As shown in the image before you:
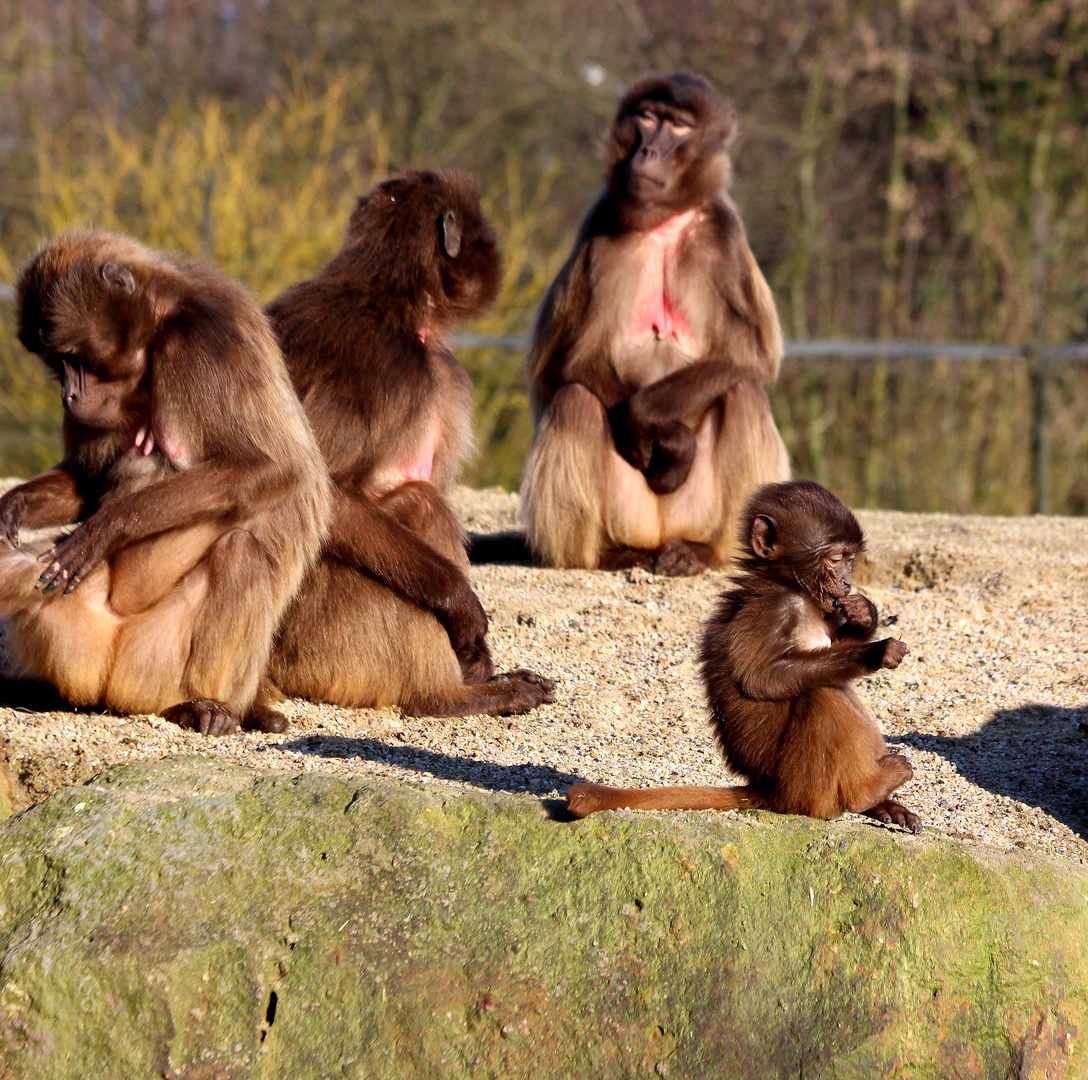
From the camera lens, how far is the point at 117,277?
4.01 meters

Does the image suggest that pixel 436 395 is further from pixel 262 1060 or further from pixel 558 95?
pixel 558 95

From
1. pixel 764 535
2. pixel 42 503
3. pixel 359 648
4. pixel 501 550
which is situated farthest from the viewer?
pixel 501 550

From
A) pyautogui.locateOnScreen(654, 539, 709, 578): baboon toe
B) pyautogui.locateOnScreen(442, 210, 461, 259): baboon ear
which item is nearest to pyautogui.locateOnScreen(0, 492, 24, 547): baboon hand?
pyautogui.locateOnScreen(442, 210, 461, 259): baboon ear

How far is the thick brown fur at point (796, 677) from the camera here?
3395 mm

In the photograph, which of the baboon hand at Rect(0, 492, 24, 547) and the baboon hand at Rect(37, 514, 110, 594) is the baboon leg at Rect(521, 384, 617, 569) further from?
the baboon hand at Rect(37, 514, 110, 594)

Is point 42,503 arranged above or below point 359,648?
above

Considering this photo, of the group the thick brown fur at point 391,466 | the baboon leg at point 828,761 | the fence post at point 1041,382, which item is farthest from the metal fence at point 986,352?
the baboon leg at point 828,761

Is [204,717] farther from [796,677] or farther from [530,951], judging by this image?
[796,677]

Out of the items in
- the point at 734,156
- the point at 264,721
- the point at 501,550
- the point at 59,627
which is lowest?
the point at 501,550

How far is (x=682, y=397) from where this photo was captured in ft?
22.2

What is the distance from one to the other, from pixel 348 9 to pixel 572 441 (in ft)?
33.8

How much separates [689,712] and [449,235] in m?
1.74

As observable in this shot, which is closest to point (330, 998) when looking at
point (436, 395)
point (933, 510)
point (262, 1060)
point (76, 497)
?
point (262, 1060)

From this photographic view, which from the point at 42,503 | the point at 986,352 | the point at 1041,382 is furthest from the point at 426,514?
the point at 1041,382
